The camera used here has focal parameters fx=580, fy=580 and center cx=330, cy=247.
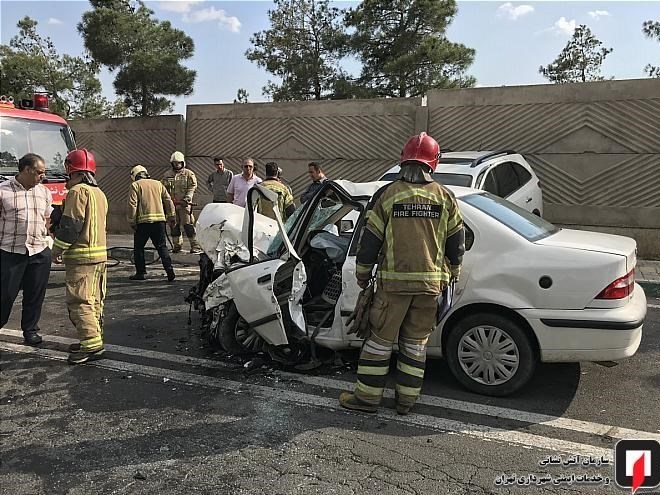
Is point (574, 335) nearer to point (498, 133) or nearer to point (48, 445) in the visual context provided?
point (48, 445)

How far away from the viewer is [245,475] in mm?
3062

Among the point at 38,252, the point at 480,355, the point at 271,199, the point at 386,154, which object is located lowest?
the point at 480,355

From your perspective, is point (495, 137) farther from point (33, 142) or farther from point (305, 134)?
point (33, 142)

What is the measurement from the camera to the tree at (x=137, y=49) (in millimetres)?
15594

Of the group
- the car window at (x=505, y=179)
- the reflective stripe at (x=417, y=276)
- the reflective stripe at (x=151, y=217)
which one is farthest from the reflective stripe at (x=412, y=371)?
the reflective stripe at (x=151, y=217)

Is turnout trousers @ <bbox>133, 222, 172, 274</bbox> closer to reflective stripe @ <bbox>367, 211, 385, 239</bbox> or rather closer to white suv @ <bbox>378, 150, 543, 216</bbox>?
white suv @ <bbox>378, 150, 543, 216</bbox>

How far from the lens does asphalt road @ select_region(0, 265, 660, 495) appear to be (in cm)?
302

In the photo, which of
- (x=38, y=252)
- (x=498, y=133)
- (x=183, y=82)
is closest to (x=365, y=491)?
(x=38, y=252)

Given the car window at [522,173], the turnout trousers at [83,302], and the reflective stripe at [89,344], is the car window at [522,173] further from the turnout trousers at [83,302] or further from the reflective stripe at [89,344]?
the reflective stripe at [89,344]

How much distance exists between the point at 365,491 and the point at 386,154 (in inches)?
359

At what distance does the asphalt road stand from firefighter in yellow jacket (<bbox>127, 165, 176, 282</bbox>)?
3.10 meters

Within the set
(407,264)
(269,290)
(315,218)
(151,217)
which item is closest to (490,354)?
(407,264)

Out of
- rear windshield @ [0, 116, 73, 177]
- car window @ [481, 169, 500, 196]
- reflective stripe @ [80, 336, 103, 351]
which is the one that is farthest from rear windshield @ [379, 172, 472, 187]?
rear windshield @ [0, 116, 73, 177]

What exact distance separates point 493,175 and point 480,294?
154 inches
